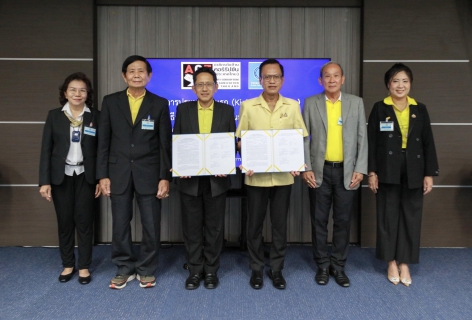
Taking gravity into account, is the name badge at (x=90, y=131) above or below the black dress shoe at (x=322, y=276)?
above

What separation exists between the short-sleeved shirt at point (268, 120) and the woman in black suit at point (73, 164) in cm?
114

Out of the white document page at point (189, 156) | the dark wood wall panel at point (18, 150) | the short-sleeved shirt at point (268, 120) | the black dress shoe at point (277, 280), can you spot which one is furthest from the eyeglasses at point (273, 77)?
the dark wood wall panel at point (18, 150)

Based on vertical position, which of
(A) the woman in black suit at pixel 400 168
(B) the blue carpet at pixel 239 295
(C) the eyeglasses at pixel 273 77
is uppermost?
(C) the eyeglasses at pixel 273 77

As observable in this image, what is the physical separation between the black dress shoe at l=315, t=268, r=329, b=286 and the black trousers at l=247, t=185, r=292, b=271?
0.30 m

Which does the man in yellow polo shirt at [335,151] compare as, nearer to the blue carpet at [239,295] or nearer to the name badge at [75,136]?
the blue carpet at [239,295]

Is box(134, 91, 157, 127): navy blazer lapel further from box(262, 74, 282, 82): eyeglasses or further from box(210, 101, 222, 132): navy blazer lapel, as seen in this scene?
box(262, 74, 282, 82): eyeglasses

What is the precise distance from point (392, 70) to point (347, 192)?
0.98 metres

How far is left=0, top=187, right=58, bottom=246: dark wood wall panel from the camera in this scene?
3.39m

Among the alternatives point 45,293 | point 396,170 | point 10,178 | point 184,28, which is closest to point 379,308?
point 396,170

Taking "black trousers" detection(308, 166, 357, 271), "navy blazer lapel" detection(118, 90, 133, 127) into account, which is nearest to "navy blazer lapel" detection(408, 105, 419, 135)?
"black trousers" detection(308, 166, 357, 271)

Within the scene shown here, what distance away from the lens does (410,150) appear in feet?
8.23

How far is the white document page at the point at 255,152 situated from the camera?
7.59ft

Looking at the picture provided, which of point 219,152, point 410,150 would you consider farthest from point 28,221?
point 410,150

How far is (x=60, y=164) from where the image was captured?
247cm
